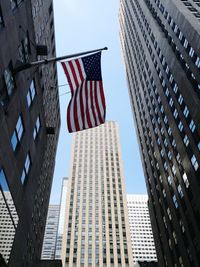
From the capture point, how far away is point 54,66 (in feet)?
184

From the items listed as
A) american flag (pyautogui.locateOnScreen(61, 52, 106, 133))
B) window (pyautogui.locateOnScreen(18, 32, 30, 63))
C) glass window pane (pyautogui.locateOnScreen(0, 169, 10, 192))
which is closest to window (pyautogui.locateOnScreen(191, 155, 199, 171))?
window (pyautogui.locateOnScreen(18, 32, 30, 63))

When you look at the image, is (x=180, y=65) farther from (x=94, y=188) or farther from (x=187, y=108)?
(x=94, y=188)

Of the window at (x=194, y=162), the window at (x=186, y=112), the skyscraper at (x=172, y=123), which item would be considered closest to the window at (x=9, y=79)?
the skyscraper at (x=172, y=123)

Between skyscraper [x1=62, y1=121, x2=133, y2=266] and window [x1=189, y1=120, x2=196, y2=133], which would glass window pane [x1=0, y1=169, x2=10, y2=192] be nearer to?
window [x1=189, y1=120, x2=196, y2=133]

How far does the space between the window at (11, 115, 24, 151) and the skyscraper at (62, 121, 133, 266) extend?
78.7 m

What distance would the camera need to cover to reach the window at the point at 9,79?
81.5 ft

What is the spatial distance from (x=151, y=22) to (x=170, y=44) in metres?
14.9

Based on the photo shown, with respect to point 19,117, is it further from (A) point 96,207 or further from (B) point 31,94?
(A) point 96,207

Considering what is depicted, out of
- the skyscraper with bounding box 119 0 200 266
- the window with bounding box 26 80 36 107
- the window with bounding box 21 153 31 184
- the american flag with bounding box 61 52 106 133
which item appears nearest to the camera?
the american flag with bounding box 61 52 106 133

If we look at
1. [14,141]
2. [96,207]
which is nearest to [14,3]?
[14,141]

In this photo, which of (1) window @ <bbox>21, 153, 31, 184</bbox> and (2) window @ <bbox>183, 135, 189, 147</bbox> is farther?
(2) window @ <bbox>183, 135, 189, 147</bbox>

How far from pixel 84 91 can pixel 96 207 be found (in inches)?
3982

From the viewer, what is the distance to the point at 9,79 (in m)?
25.5

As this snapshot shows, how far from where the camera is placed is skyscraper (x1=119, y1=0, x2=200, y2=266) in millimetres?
44406
